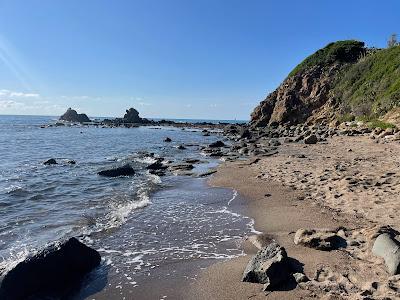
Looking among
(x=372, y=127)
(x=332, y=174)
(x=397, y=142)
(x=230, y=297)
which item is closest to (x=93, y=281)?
(x=230, y=297)

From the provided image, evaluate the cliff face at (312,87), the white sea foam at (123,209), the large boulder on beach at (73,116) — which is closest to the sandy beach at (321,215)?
the white sea foam at (123,209)

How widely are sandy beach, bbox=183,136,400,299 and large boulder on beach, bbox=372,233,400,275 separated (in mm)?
149

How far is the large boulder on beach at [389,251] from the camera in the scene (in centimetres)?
759

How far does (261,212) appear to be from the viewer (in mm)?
14227

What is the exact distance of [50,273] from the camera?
8.57 metres

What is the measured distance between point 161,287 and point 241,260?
2.23 meters

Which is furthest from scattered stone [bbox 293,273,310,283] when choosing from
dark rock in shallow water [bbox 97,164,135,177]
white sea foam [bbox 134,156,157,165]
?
white sea foam [bbox 134,156,157,165]

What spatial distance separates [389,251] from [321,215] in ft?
14.5

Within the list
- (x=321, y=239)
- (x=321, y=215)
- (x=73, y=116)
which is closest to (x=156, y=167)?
(x=321, y=215)

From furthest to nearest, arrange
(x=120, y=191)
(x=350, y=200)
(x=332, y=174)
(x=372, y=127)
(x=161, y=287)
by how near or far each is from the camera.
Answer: (x=372, y=127) → (x=120, y=191) → (x=332, y=174) → (x=350, y=200) → (x=161, y=287)

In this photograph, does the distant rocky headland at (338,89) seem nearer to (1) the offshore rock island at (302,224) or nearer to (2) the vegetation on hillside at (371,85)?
(2) the vegetation on hillside at (371,85)

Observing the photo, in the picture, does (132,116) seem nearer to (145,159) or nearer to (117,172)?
(145,159)

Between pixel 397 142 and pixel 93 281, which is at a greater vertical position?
pixel 397 142

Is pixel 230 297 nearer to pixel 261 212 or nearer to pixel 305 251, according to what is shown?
pixel 305 251
